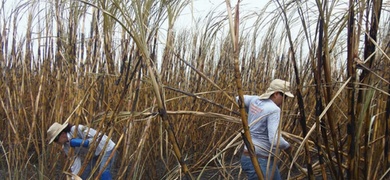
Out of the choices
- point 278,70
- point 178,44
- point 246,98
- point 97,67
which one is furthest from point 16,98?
point 278,70

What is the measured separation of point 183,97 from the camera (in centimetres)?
300

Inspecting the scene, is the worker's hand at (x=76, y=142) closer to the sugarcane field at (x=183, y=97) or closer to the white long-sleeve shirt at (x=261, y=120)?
the sugarcane field at (x=183, y=97)

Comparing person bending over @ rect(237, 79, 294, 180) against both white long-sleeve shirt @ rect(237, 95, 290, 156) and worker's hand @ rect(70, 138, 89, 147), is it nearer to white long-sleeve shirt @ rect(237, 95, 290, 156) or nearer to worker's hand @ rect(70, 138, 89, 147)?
white long-sleeve shirt @ rect(237, 95, 290, 156)

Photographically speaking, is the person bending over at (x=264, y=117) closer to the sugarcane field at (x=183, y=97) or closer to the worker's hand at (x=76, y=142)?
the sugarcane field at (x=183, y=97)

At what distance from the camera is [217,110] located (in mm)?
3697

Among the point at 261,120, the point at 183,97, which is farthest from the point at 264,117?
the point at 183,97

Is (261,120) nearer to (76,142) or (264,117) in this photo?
(264,117)

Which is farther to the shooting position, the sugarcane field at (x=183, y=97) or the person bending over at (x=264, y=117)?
the person bending over at (x=264, y=117)

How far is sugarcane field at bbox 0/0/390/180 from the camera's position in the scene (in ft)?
4.09

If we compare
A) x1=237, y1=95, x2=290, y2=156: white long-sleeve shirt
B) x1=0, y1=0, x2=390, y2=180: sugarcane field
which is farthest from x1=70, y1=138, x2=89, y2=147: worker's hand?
x1=237, y1=95, x2=290, y2=156: white long-sleeve shirt

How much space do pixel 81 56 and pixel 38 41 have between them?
0.94 meters

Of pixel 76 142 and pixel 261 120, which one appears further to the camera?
pixel 261 120

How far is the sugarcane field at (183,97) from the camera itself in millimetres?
1245

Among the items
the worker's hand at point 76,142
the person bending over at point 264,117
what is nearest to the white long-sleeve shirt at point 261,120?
the person bending over at point 264,117
